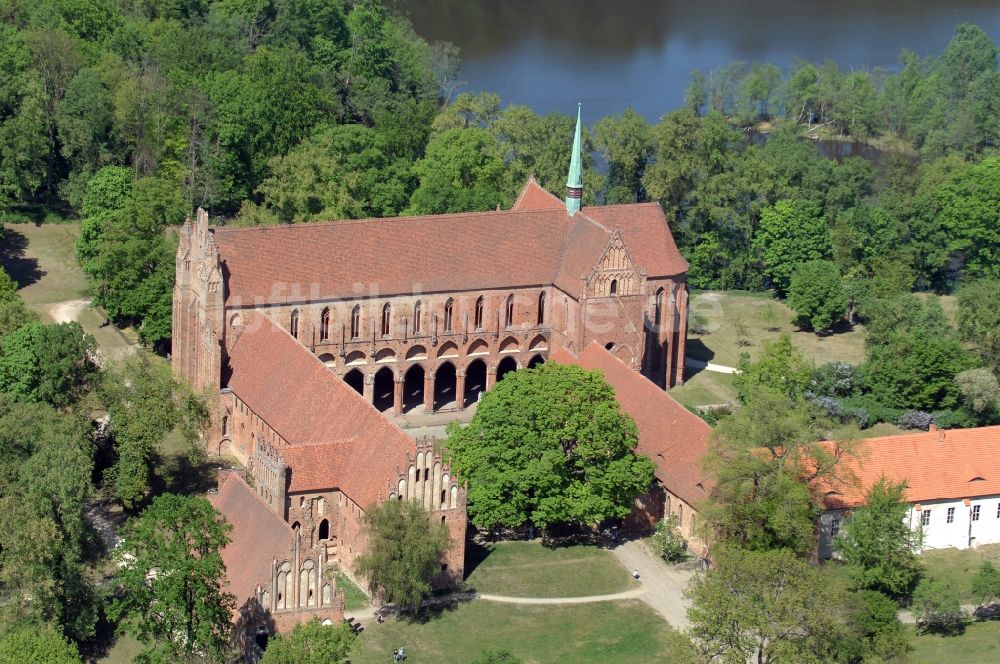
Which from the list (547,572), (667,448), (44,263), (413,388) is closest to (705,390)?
(413,388)

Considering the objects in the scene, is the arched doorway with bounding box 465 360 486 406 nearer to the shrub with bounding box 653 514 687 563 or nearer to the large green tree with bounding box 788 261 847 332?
the shrub with bounding box 653 514 687 563

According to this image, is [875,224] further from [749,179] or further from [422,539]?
[422,539]

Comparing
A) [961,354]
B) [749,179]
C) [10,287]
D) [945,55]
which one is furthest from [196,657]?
[945,55]

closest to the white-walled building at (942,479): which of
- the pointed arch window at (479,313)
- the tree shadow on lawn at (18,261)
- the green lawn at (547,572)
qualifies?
the green lawn at (547,572)

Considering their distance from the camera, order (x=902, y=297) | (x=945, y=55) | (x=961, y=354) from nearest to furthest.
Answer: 1. (x=961, y=354)
2. (x=902, y=297)
3. (x=945, y=55)

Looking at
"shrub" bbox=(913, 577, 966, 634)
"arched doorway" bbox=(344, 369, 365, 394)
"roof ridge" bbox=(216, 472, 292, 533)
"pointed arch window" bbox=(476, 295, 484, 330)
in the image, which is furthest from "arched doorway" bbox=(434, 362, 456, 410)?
"shrub" bbox=(913, 577, 966, 634)

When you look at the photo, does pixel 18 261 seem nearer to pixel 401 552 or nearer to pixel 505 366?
pixel 505 366

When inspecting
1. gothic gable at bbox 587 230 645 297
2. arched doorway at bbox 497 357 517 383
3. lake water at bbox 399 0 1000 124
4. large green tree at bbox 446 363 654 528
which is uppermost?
lake water at bbox 399 0 1000 124
